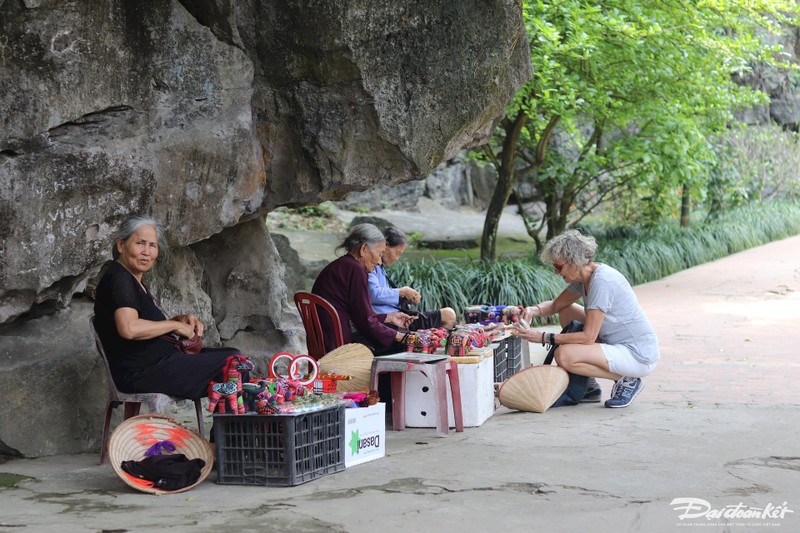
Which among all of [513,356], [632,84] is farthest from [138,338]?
[632,84]

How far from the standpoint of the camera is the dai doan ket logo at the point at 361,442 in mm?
5500

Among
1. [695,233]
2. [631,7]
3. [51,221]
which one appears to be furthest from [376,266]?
[695,233]

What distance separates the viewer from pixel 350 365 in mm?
6637

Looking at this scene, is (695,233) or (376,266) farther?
(695,233)

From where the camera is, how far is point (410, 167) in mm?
7082

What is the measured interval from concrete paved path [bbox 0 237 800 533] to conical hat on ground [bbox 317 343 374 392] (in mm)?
406

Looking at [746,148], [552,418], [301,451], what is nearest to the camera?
[301,451]

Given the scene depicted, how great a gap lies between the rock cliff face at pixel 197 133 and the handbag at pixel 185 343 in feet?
2.10

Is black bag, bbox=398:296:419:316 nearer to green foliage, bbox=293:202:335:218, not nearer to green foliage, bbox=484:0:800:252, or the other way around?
green foliage, bbox=484:0:800:252

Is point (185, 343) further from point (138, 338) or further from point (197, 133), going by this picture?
point (197, 133)

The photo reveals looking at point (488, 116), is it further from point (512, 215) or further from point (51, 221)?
point (512, 215)

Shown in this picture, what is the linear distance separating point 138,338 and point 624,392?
11.2 ft

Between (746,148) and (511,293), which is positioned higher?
(746,148)

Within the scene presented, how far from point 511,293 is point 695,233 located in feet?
23.7
